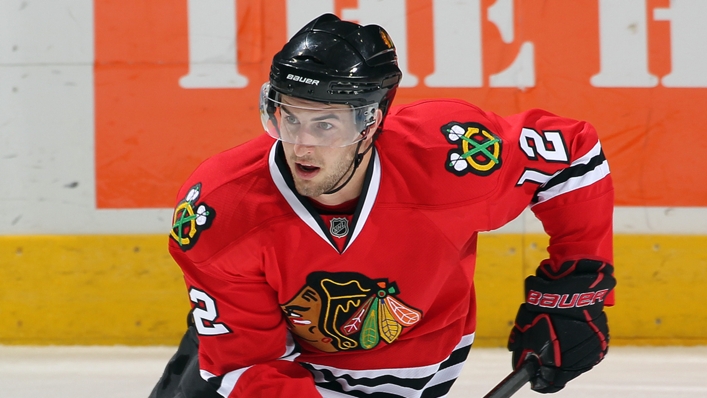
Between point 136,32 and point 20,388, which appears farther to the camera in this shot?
point 136,32

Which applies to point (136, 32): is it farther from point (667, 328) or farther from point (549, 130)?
point (667, 328)

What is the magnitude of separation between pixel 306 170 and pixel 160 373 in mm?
1544

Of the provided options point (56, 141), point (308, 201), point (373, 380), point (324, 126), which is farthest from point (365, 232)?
point (56, 141)

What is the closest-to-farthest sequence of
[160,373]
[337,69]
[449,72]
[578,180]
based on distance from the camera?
[337,69] < [578,180] < [160,373] < [449,72]

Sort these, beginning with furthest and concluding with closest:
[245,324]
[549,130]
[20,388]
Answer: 1. [20,388]
2. [549,130]
3. [245,324]

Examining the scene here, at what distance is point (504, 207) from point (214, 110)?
1.53 meters

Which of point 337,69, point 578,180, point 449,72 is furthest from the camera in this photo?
point 449,72

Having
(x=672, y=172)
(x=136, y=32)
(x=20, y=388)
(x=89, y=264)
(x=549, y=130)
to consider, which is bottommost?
(x=20, y=388)

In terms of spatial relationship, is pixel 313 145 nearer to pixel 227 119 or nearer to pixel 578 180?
pixel 578 180

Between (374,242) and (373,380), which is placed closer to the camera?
(374,242)

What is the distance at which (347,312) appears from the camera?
1.88 meters

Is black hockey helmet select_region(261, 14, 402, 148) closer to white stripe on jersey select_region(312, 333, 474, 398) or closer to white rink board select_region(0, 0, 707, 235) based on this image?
white stripe on jersey select_region(312, 333, 474, 398)

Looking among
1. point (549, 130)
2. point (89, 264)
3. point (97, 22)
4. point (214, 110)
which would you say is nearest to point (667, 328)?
point (549, 130)

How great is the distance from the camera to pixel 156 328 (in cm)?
323
